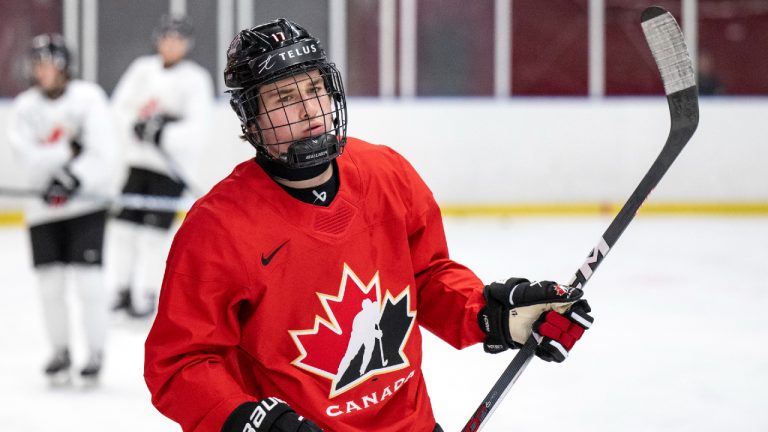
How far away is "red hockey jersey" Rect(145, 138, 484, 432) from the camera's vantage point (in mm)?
1432

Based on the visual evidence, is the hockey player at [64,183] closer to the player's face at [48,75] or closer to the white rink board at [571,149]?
the player's face at [48,75]

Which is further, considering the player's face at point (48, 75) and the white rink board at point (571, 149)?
the white rink board at point (571, 149)

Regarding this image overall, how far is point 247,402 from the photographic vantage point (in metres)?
1.41

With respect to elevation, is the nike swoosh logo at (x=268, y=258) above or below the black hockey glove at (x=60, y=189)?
above

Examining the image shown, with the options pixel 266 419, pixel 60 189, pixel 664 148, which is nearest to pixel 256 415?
pixel 266 419

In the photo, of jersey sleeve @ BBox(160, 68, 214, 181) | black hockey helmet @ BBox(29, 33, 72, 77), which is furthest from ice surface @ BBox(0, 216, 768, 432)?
black hockey helmet @ BBox(29, 33, 72, 77)

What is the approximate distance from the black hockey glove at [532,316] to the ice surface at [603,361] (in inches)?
53.2

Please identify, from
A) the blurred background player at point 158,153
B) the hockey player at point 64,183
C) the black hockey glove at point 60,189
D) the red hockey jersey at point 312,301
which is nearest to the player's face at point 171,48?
the blurred background player at point 158,153

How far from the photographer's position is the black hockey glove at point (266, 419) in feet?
4.48

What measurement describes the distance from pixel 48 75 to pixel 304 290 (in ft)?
7.38

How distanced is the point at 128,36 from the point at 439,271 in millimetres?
6017

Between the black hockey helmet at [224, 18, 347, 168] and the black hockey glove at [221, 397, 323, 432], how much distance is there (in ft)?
1.05

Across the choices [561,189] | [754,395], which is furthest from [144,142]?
[561,189]

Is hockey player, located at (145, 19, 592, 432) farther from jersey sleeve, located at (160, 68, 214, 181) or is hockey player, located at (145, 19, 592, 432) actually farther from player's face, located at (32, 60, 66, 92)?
jersey sleeve, located at (160, 68, 214, 181)
